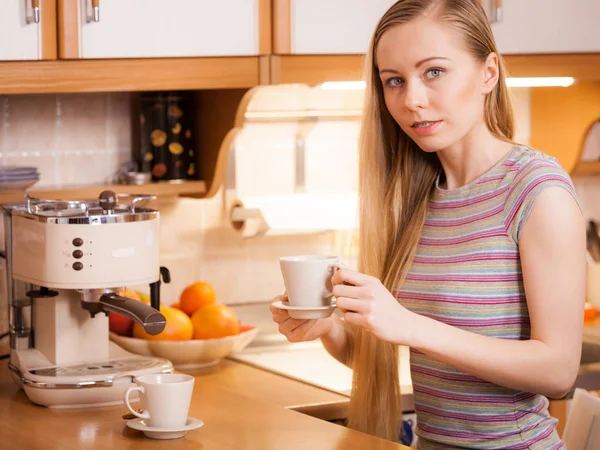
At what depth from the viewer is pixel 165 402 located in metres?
1.56

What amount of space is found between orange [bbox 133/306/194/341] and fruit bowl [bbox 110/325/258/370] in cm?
2

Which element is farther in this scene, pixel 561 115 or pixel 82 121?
pixel 561 115

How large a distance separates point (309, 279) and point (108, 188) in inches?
39.6

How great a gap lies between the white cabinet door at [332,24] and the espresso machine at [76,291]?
1.76 ft

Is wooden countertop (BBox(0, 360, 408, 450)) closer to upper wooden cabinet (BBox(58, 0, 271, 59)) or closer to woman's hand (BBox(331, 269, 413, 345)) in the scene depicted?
woman's hand (BBox(331, 269, 413, 345))

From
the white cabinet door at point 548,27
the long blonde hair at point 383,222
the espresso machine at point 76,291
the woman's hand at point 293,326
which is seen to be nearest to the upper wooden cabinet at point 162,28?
the espresso machine at point 76,291

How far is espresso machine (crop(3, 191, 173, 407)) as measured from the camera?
180 centimetres

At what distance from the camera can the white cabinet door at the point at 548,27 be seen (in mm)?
2422

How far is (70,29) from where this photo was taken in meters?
2.02

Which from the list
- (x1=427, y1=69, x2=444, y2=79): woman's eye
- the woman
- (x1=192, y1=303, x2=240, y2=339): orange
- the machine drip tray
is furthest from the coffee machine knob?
(x1=427, y1=69, x2=444, y2=79): woman's eye

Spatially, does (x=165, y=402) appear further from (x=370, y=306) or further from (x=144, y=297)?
(x=144, y=297)

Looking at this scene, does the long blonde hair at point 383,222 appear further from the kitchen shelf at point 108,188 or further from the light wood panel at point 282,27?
the kitchen shelf at point 108,188

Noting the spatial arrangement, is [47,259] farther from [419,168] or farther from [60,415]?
[419,168]

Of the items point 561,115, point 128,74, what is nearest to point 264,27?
point 128,74
